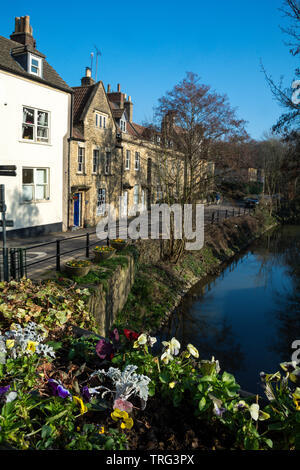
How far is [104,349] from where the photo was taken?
354cm

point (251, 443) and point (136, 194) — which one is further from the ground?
point (136, 194)

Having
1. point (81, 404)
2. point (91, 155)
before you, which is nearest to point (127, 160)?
point (91, 155)

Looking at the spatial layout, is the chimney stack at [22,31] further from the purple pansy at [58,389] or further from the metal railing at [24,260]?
the purple pansy at [58,389]

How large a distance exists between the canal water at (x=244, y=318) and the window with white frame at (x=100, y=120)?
43.8 feet

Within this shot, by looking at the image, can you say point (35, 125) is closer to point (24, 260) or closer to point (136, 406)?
point (24, 260)

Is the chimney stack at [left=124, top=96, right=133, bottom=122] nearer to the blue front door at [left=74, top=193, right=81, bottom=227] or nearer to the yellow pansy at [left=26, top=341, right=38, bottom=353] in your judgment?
the blue front door at [left=74, top=193, right=81, bottom=227]

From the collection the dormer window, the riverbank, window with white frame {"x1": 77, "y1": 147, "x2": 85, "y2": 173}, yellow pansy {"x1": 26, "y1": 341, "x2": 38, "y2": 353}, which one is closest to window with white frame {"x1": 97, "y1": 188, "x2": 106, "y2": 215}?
window with white frame {"x1": 77, "y1": 147, "x2": 85, "y2": 173}

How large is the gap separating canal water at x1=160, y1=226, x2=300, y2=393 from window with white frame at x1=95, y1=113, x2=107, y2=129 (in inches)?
526

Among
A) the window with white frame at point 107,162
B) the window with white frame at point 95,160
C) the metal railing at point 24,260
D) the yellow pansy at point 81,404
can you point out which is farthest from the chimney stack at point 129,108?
the yellow pansy at point 81,404

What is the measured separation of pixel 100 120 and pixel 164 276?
13.6 m

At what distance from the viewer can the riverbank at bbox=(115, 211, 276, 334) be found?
1199 centimetres

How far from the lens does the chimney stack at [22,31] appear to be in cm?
1720

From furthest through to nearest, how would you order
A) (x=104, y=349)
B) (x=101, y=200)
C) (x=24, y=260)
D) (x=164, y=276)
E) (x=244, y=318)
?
(x=101, y=200) → (x=164, y=276) → (x=244, y=318) → (x=24, y=260) → (x=104, y=349)
